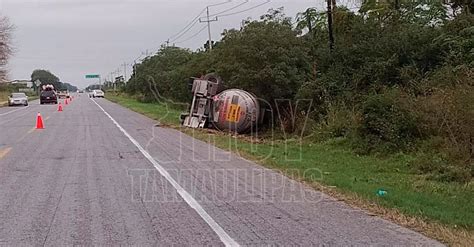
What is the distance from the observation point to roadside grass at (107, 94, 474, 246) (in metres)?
8.55

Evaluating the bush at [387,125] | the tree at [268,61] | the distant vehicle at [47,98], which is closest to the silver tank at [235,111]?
the tree at [268,61]

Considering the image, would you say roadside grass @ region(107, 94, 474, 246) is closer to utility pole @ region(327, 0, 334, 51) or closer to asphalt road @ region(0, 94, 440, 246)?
asphalt road @ region(0, 94, 440, 246)

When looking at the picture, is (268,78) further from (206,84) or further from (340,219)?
(340,219)

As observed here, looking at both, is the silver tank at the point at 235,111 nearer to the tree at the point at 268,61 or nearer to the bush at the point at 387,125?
the tree at the point at 268,61

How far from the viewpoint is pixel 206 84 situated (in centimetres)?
2822

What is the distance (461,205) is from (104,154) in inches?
406

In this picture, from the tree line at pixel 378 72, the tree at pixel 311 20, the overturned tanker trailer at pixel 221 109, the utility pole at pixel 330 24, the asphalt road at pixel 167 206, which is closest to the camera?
the asphalt road at pixel 167 206

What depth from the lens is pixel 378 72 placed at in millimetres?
24547

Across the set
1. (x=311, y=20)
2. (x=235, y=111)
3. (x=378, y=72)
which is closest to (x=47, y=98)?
(x=311, y=20)

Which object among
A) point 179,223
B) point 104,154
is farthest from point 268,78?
point 179,223

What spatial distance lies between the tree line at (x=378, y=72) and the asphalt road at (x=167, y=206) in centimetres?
491

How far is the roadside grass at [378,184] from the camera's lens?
336 inches

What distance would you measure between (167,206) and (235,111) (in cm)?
1677

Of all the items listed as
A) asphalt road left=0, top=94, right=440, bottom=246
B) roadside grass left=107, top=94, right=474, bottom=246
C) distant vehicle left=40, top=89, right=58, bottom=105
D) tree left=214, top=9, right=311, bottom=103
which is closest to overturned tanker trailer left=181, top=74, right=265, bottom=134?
tree left=214, top=9, right=311, bottom=103
